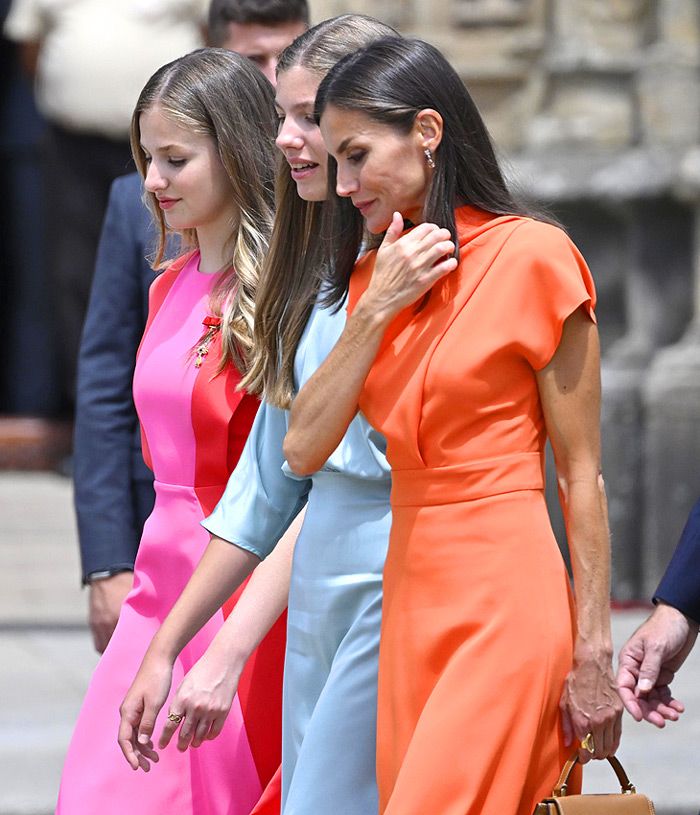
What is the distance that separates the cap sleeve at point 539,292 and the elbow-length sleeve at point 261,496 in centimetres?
56

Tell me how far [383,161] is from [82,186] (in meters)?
6.52

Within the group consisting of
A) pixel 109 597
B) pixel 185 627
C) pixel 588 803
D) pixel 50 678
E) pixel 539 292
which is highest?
pixel 539 292

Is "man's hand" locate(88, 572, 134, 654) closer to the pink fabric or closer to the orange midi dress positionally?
the pink fabric

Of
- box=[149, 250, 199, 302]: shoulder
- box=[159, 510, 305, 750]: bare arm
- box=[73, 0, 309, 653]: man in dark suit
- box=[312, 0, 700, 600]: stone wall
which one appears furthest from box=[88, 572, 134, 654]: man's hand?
box=[312, 0, 700, 600]: stone wall

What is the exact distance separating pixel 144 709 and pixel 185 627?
15cm

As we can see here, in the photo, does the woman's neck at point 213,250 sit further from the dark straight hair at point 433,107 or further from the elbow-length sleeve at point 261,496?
the dark straight hair at point 433,107

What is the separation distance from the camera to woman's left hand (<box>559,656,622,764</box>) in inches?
109

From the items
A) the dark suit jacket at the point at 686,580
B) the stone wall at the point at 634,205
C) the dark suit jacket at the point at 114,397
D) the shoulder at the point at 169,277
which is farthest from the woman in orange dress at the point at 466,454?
the stone wall at the point at 634,205

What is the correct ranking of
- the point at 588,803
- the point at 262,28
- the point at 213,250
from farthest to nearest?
the point at 262,28
the point at 213,250
the point at 588,803

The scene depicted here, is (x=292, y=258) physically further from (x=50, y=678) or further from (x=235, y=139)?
(x=50, y=678)

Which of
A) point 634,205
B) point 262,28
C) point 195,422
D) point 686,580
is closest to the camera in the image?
point 686,580

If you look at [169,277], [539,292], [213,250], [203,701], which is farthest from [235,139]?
[203,701]

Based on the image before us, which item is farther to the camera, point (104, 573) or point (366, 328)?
point (104, 573)

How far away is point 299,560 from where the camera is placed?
10.1ft
